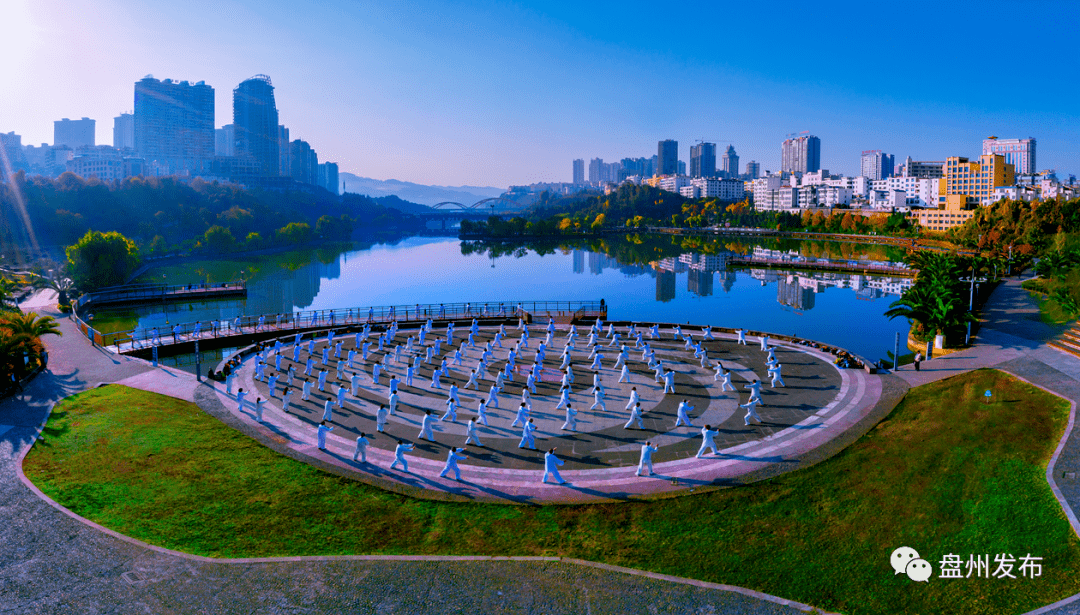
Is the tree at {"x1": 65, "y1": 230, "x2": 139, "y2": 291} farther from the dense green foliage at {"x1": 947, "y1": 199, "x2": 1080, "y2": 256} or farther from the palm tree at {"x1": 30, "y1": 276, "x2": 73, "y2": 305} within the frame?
the dense green foliage at {"x1": 947, "y1": 199, "x2": 1080, "y2": 256}

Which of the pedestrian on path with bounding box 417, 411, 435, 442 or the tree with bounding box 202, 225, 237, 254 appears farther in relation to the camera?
the tree with bounding box 202, 225, 237, 254

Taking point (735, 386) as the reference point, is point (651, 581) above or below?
below

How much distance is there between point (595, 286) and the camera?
9144 centimetres

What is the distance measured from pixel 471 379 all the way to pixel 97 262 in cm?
5981

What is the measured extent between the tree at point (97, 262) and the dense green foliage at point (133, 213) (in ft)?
131

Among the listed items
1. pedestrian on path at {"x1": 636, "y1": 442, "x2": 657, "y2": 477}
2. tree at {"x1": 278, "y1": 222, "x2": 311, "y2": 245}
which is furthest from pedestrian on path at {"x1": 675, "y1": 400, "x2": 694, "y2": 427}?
tree at {"x1": 278, "y1": 222, "x2": 311, "y2": 245}

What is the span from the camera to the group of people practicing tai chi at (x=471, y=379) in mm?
20844

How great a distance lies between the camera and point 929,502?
17.5 metres

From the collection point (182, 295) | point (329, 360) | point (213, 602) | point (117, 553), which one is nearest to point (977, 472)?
point (213, 602)

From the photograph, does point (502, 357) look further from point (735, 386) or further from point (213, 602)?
point (213, 602)

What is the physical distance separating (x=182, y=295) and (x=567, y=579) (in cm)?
6796

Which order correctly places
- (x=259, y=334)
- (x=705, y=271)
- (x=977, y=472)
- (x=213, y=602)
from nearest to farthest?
1. (x=213, y=602)
2. (x=977, y=472)
3. (x=259, y=334)
4. (x=705, y=271)

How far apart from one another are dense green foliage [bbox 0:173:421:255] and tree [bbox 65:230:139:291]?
131 ft

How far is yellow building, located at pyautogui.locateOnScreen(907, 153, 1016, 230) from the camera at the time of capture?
14995 cm
